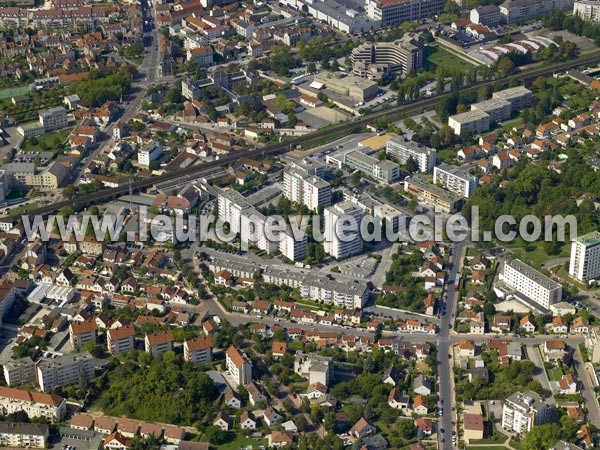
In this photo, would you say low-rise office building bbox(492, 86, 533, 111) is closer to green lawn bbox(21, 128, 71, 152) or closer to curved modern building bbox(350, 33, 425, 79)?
curved modern building bbox(350, 33, 425, 79)

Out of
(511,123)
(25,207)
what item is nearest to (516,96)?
(511,123)

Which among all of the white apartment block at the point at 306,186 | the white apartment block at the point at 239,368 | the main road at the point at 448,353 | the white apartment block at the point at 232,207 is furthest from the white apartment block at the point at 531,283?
the white apartment block at the point at 239,368

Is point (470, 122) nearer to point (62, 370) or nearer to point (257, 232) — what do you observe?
point (257, 232)

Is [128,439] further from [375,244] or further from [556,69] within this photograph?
[556,69]

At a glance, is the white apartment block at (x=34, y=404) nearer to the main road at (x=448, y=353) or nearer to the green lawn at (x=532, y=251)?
the main road at (x=448, y=353)

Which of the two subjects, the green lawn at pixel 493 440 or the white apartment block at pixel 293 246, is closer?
the green lawn at pixel 493 440

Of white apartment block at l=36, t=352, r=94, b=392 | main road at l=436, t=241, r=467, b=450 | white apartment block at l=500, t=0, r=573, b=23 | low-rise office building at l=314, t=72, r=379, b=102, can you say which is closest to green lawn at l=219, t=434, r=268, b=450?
main road at l=436, t=241, r=467, b=450
